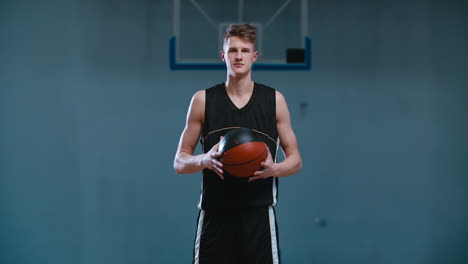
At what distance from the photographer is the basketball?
1.38m

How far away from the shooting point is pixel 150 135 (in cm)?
274

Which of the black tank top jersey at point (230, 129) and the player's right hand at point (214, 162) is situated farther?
the black tank top jersey at point (230, 129)

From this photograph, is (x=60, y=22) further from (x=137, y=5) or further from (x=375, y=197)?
(x=375, y=197)

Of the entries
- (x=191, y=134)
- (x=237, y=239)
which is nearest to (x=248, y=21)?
(x=191, y=134)

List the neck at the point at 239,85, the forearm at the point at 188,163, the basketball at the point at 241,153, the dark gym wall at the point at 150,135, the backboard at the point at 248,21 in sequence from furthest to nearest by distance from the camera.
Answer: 1. the dark gym wall at the point at 150,135
2. the backboard at the point at 248,21
3. the neck at the point at 239,85
4. the forearm at the point at 188,163
5. the basketball at the point at 241,153

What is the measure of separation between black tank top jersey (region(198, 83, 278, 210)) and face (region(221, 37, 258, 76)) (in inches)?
A: 5.1

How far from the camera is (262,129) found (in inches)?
63.6

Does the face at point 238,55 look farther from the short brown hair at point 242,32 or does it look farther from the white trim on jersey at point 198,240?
the white trim on jersey at point 198,240

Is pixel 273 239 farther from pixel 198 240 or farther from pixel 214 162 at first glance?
pixel 214 162

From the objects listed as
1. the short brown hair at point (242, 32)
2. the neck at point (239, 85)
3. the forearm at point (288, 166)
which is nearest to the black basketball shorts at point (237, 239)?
the forearm at point (288, 166)

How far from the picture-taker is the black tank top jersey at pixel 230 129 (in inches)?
62.4

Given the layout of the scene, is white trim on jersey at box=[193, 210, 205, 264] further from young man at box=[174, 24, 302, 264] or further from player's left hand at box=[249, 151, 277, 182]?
player's left hand at box=[249, 151, 277, 182]

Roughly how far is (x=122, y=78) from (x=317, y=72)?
4.96ft

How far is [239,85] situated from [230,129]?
0.69ft
